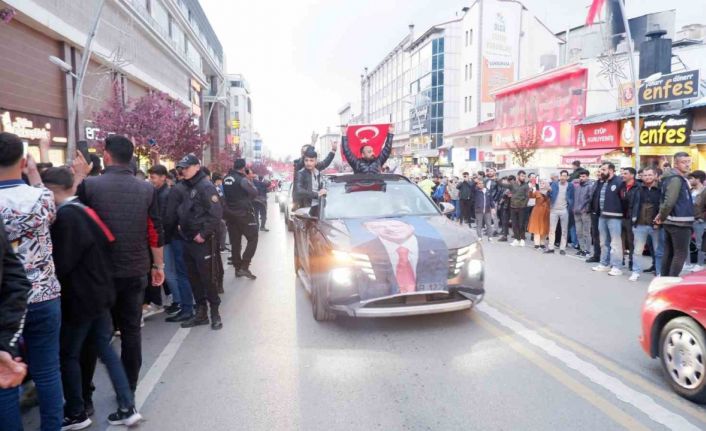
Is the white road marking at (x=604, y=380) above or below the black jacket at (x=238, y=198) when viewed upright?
below

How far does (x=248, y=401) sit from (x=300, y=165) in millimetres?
5505

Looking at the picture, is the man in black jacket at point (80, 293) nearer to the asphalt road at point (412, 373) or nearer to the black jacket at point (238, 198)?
the asphalt road at point (412, 373)

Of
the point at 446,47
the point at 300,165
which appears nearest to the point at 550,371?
the point at 300,165

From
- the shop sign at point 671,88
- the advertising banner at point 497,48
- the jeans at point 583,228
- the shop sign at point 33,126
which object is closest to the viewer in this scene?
the jeans at point 583,228

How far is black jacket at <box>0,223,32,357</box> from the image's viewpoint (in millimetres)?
2449

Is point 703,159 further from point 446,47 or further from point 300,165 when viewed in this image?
point 446,47

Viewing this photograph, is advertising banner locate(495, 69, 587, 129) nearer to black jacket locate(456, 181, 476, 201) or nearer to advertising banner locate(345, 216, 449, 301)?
black jacket locate(456, 181, 476, 201)

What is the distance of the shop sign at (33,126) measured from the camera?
1619 cm

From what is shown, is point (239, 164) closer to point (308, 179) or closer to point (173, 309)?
point (308, 179)

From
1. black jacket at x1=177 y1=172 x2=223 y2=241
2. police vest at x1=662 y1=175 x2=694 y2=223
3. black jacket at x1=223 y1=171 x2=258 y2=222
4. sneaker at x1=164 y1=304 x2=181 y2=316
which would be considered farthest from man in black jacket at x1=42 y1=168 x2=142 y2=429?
police vest at x1=662 y1=175 x2=694 y2=223

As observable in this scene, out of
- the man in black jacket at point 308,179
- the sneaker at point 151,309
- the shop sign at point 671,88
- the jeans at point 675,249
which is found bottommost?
the sneaker at point 151,309

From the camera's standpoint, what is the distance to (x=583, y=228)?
1176cm

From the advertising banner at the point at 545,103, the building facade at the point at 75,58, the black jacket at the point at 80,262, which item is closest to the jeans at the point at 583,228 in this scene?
the black jacket at the point at 80,262

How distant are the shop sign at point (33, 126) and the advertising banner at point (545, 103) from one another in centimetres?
2552
